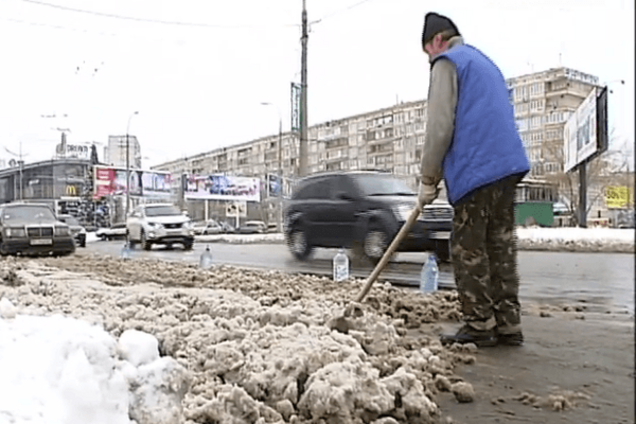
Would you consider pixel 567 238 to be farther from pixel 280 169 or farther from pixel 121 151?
pixel 121 151

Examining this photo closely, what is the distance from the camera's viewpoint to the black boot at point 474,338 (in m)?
2.36

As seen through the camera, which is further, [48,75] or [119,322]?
[48,75]

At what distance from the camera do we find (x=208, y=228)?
5.75 meters

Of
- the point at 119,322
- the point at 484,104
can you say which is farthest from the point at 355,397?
the point at 484,104

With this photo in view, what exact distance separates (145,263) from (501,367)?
12.5 ft

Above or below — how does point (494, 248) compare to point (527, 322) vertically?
above

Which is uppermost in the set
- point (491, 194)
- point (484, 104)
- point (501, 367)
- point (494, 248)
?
point (484, 104)

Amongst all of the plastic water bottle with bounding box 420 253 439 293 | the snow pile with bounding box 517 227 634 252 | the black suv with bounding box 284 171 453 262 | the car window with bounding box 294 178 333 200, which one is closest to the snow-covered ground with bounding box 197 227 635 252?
the snow pile with bounding box 517 227 634 252

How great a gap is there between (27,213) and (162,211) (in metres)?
2.32

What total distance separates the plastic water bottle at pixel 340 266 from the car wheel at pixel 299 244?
0.25m

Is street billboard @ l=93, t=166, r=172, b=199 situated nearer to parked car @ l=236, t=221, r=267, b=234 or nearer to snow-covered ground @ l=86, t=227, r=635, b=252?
parked car @ l=236, t=221, r=267, b=234

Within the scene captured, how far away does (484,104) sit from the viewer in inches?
90.5

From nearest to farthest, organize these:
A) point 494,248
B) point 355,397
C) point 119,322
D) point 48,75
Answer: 1. point 355,397
2. point 119,322
3. point 494,248
4. point 48,75

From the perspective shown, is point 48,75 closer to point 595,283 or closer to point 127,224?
point 127,224
